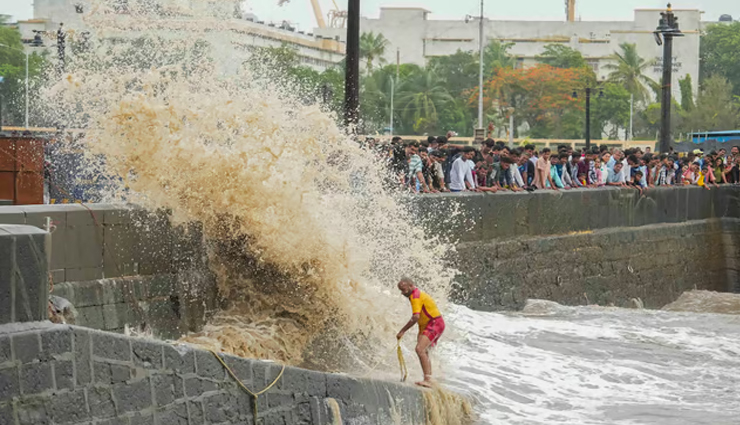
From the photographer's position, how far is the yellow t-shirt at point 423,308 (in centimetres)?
954

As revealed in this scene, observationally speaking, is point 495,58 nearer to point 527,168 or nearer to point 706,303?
point 706,303

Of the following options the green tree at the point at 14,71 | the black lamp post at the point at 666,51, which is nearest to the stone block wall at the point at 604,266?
the black lamp post at the point at 666,51

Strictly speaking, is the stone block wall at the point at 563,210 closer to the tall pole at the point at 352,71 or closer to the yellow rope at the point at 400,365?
the tall pole at the point at 352,71

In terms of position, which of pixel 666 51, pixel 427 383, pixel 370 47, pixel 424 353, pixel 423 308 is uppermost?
pixel 370 47

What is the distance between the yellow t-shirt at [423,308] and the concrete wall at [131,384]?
68.0 inches

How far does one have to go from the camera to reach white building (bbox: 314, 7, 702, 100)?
9438 cm

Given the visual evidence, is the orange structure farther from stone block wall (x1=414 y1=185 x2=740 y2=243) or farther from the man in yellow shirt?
stone block wall (x1=414 y1=185 x2=740 y2=243)

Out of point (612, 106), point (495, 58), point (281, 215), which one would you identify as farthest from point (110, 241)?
point (495, 58)

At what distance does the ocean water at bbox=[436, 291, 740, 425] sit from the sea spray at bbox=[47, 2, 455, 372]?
1572mm

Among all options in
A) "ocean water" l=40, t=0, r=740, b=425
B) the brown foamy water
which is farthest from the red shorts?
the brown foamy water

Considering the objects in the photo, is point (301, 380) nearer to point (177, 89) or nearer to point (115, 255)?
point (115, 255)

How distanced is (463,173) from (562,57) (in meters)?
70.8

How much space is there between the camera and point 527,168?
59.1 feet

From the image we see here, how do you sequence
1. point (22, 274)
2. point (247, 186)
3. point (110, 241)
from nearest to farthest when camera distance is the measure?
point (22, 274) → point (110, 241) → point (247, 186)
